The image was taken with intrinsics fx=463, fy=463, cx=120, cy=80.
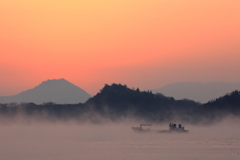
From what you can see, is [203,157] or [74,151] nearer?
[203,157]

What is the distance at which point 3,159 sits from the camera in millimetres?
93562

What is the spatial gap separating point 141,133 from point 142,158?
86.8 m

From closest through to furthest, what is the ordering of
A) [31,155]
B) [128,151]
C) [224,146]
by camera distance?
[31,155] < [128,151] < [224,146]

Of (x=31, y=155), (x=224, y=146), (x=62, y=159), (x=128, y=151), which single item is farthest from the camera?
(x=224, y=146)

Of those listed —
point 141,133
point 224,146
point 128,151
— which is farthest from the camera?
point 141,133

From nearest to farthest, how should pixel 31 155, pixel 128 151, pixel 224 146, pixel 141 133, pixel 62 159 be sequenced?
pixel 62 159
pixel 31 155
pixel 128 151
pixel 224 146
pixel 141 133

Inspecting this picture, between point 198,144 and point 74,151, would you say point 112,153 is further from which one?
point 198,144

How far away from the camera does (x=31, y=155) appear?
326 ft

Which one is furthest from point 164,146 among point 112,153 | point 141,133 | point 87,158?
point 141,133

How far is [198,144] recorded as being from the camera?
4855 inches

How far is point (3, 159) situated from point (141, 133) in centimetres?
9285

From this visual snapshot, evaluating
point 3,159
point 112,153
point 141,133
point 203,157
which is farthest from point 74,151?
point 141,133

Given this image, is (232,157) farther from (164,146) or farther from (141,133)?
(141,133)

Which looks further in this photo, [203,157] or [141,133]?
Result: [141,133]
